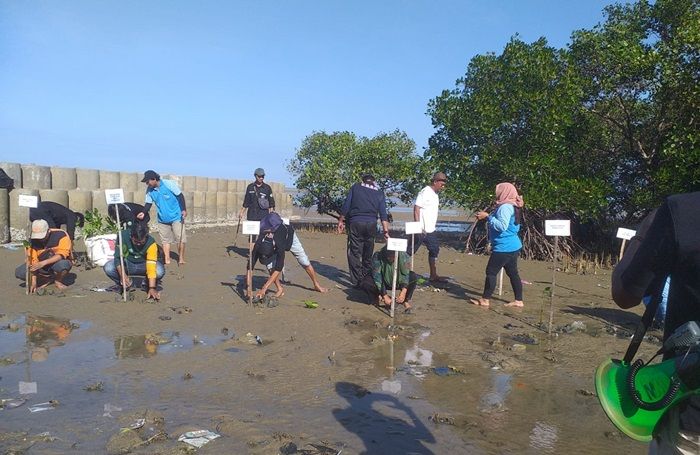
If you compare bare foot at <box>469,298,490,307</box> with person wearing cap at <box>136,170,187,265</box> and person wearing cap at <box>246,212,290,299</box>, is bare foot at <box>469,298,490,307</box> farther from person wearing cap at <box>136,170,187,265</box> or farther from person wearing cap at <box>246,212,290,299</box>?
person wearing cap at <box>136,170,187,265</box>

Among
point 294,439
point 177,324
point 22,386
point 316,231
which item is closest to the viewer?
point 294,439

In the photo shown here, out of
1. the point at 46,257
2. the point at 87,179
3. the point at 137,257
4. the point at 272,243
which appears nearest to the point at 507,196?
the point at 272,243

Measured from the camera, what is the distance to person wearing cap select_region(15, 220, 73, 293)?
7824 millimetres

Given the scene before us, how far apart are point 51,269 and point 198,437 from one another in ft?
18.3

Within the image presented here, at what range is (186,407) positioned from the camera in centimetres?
427

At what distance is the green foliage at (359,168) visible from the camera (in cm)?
1753

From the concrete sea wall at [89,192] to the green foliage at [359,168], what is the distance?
Result: 2.70 meters

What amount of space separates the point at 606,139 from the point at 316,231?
370 inches

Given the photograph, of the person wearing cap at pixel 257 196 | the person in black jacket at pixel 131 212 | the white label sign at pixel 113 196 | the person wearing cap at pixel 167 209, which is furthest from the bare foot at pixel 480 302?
the person wearing cap at pixel 167 209

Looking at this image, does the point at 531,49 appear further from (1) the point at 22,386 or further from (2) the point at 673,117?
(1) the point at 22,386

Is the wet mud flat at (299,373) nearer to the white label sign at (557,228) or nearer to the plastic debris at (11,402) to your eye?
the plastic debris at (11,402)

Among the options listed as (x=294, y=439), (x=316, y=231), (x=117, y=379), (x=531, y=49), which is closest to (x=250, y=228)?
(x=117, y=379)

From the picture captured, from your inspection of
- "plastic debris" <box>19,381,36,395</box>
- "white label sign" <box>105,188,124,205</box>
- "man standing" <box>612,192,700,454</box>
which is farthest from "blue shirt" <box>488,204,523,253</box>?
"plastic debris" <box>19,381,36,395</box>

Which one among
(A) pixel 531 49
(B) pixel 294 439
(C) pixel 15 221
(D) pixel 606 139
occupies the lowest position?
(B) pixel 294 439
